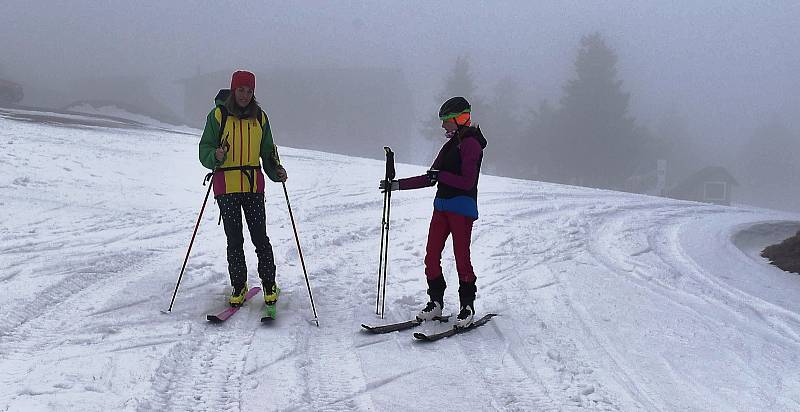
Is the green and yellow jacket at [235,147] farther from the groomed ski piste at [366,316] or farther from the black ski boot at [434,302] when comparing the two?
the black ski boot at [434,302]

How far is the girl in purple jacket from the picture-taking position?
521cm

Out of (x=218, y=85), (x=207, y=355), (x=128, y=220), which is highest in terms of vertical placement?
(x=218, y=85)

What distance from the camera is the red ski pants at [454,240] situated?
5.39 meters

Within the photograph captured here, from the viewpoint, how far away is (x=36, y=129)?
18.6m

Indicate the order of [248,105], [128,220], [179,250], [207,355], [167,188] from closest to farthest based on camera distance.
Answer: [207,355] → [248,105] → [179,250] → [128,220] → [167,188]

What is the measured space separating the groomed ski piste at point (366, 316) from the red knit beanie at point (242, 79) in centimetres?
232

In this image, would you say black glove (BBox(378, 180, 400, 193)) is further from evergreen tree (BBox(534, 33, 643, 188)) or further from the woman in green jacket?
evergreen tree (BBox(534, 33, 643, 188))

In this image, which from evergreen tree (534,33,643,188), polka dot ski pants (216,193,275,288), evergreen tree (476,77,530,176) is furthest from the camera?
evergreen tree (476,77,530,176)

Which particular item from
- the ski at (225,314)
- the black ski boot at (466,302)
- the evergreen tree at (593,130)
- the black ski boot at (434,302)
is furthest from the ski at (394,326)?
the evergreen tree at (593,130)

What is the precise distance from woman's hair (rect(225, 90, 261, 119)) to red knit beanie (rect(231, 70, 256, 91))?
8 cm

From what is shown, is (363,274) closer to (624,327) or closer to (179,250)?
(179,250)

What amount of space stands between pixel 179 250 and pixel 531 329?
535 centimetres

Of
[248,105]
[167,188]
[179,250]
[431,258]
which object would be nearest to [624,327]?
[431,258]

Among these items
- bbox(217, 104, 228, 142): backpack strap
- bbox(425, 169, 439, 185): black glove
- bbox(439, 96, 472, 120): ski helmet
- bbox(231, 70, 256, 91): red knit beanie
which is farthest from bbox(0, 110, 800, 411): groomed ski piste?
bbox(231, 70, 256, 91): red knit beanie
